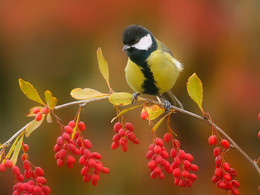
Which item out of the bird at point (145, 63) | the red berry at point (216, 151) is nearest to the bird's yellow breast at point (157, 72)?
the bird at point (145, 63)

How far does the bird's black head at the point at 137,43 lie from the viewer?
4.86ft

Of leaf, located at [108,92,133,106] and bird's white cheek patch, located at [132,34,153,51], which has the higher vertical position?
bird's white cheek patch, located at [132,34,153,51]

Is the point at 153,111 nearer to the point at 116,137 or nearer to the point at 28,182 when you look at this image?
the point at 116,137

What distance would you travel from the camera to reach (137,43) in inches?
58.8

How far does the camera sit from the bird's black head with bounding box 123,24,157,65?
1.48 m

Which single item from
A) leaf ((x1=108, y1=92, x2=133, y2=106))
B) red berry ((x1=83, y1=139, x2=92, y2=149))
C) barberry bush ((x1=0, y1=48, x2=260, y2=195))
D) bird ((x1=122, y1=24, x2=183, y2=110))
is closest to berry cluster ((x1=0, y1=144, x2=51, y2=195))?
barberry bush ((x1=0, y1=48, x2=260, y2=195))

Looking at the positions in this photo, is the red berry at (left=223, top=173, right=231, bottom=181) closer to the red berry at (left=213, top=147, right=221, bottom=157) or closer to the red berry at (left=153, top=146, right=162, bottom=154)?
the red berry at (left=213, top=147, right=221, bottom=157)

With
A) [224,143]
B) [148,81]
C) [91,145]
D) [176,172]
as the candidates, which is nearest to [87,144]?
[91,145]

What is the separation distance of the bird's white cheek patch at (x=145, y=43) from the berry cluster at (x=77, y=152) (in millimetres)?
529

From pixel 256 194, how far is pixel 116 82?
0.92 m

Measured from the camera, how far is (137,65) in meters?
1.52

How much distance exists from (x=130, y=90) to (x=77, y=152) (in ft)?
3.79

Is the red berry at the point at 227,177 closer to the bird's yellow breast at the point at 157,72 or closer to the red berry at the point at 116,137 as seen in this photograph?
the red berry at the point at 116,137

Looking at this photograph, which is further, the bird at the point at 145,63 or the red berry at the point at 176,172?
the bird at the point at 145,63
